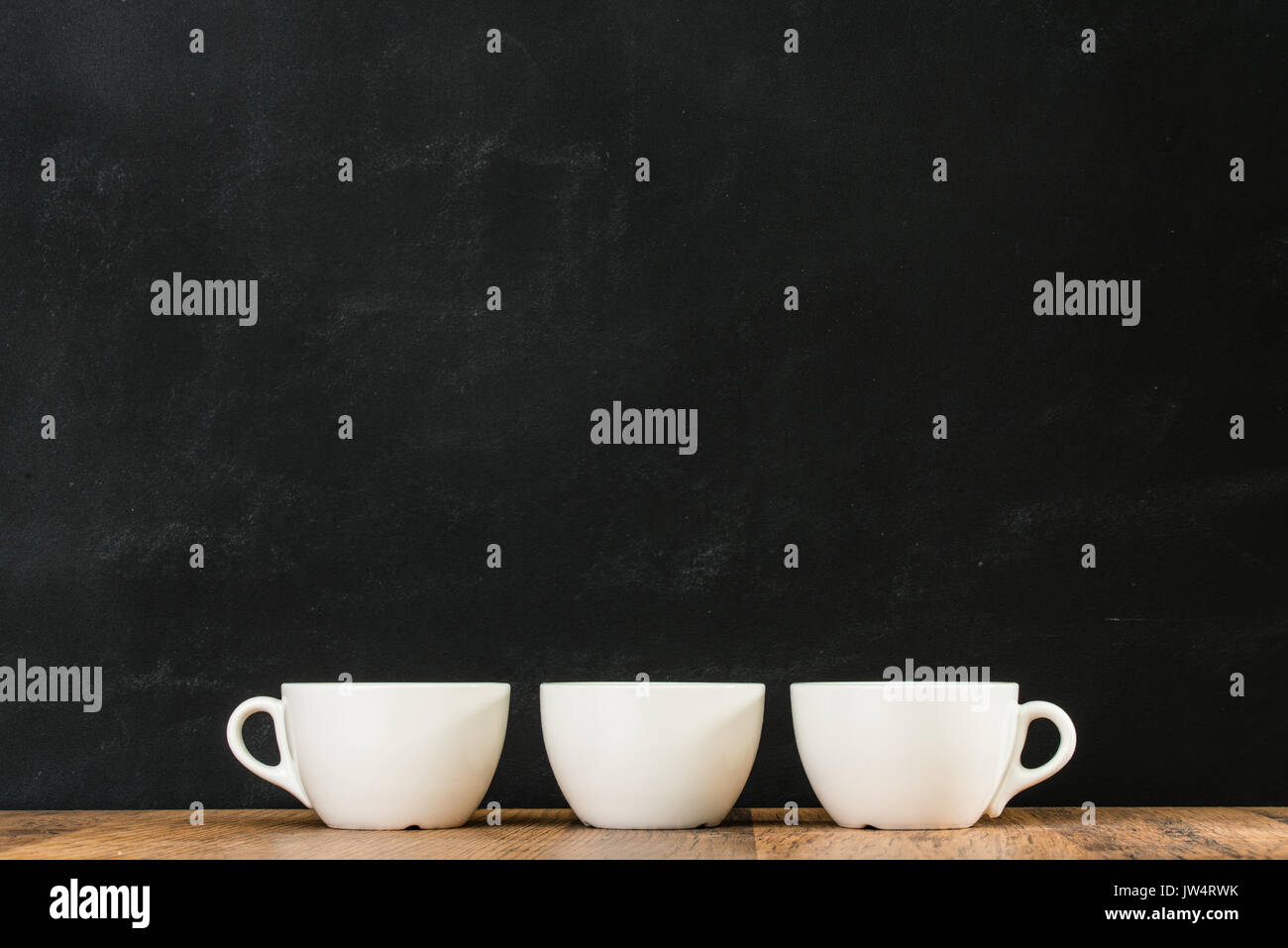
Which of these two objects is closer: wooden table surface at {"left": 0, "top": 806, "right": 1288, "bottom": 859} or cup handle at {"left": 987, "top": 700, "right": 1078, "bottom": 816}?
wooden table surface at {"left": 0, "top": 806, "right": 1288, "bottom": 859}

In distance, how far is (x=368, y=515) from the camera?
112 centimetres

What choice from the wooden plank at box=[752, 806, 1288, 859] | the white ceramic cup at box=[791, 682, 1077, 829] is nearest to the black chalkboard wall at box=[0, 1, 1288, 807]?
the wooden plank at box=[752, 806, 1288, 859]

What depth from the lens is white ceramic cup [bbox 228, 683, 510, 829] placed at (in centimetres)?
89

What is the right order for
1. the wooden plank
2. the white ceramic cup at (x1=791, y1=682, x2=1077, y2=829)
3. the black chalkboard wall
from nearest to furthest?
1. the wooden plank
2. the white ceramic cup at (x1=791, y1=682, x2=1077, y2=829)
3. the black chalkboard wall

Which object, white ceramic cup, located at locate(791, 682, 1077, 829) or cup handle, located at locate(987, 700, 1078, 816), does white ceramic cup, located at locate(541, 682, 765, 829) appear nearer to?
white ceramic cup, located at locate(791, 682, 1077, 829)

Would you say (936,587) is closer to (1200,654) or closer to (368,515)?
(1200,654)

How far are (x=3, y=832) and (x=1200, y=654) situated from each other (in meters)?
0.97

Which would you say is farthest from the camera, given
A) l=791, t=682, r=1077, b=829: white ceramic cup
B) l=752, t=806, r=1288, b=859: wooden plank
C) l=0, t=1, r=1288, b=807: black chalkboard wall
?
l=0, t=1, r=1288, b=807: black chalkboard wall

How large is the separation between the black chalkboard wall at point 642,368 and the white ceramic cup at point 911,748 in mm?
195

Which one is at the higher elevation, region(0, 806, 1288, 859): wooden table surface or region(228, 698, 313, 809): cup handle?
region(228, 698, 313, 809): cup handle

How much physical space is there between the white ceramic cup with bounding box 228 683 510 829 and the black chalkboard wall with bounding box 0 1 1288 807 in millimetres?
183

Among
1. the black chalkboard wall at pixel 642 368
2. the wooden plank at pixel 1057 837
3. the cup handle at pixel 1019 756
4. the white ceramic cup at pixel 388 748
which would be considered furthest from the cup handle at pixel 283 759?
the cup handle at pixel 1019 756
